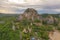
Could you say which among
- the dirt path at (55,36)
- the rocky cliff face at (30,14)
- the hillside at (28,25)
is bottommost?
the dirt path at (55,36)

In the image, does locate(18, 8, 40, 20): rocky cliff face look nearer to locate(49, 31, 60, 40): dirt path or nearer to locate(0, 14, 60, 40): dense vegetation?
locate(0, 14, 60, 40): dense vegetation

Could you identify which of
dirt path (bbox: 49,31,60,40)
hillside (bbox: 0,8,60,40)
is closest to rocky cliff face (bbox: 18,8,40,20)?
hillside (bbox: 0,8,60,40)

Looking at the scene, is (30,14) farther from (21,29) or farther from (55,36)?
(55,36)

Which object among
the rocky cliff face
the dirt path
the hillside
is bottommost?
the dirt path

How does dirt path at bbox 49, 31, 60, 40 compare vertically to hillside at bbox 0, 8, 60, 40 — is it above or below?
below

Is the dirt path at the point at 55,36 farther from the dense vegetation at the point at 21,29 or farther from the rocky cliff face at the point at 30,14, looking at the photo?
the rocky cliff face at the point at 30,14

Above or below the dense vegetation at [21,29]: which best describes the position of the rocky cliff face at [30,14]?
above

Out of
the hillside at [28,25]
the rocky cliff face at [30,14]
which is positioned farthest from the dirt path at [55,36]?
the rocky cliff face at [30,14]

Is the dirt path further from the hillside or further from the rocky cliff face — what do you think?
the rocky cliff face

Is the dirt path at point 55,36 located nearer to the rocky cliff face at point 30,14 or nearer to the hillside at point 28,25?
the hillside at point 28,25

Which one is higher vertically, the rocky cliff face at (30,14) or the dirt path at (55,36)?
the rocky cliff face at (30,14)
